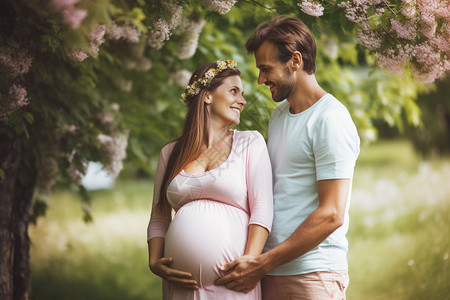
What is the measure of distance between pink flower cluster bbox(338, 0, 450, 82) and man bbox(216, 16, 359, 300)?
34 cm

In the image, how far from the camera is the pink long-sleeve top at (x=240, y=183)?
8.48ft

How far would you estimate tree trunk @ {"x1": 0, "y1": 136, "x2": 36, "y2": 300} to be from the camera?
3719 millimetres

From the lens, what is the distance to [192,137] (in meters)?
2.88

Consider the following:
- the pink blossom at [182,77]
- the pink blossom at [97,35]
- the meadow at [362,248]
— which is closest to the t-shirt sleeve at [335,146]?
the pink blossom at [97,35]

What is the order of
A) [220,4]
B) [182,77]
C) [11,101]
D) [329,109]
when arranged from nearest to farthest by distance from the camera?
[329,109] → [220,4] → [11,101] → [182,77]

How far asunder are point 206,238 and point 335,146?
34.4 inches

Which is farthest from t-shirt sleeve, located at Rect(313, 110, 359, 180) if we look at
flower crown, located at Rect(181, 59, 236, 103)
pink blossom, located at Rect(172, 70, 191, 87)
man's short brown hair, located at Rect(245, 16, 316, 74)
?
pink blossom, located at Rect(172, 70, 191, 87)

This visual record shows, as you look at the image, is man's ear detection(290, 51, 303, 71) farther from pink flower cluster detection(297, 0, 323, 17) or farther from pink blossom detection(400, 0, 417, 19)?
pink blossom detection(400, 0, 417, 19)

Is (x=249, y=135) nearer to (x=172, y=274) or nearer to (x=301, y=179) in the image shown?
(x=301, y=179)

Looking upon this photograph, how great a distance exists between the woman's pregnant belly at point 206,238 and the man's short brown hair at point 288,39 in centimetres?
96

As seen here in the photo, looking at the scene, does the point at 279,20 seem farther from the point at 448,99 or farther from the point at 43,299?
the point at 448,99

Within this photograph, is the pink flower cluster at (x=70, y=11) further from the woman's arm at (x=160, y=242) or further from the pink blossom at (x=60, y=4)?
the woman's arm at (x=160, y=242)

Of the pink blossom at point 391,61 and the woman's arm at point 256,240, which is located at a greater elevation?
the pink blossom at point 391,61

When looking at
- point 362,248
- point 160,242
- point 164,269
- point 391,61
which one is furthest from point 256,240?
point 362,248
